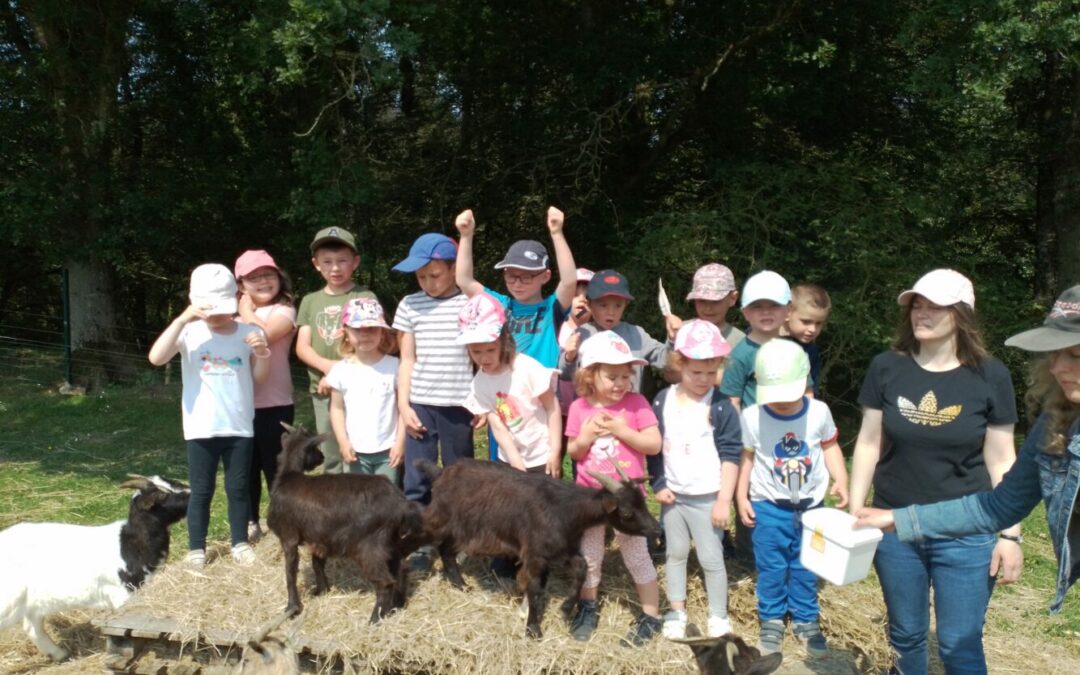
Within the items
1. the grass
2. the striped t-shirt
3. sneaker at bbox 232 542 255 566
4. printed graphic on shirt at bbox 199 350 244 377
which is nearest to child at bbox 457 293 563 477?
the striped t-shirt

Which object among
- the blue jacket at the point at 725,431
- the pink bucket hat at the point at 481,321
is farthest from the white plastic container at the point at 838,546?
the pink bucket hat at the point at 481,321

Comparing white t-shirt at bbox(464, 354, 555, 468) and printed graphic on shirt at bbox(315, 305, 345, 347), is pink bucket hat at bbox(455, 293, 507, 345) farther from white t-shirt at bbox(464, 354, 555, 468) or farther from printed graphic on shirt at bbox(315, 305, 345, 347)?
printed graphic on shirt at bbox(315, 305, 345, 347)

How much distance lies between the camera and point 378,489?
14.1ft

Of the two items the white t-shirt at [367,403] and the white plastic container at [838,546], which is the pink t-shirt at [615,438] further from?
the white t-shirt at [367,403]

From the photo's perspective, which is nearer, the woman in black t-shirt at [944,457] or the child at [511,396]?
the woman in black t-shirt at [944,457]

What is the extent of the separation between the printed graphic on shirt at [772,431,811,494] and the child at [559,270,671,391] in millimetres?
932

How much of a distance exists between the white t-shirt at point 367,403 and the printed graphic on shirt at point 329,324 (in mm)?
394

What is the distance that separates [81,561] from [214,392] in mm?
1057

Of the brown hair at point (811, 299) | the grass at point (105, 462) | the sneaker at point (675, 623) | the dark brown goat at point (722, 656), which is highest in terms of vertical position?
the brown hair at point (811, 299)

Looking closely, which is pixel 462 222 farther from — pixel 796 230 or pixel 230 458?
pixel 796 230

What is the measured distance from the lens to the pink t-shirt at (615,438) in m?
4.28

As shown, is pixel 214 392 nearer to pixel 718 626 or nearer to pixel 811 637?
pixel 718 626

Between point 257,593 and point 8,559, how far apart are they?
1.23 metres

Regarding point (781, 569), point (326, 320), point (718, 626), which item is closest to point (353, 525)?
point (326, 320)
